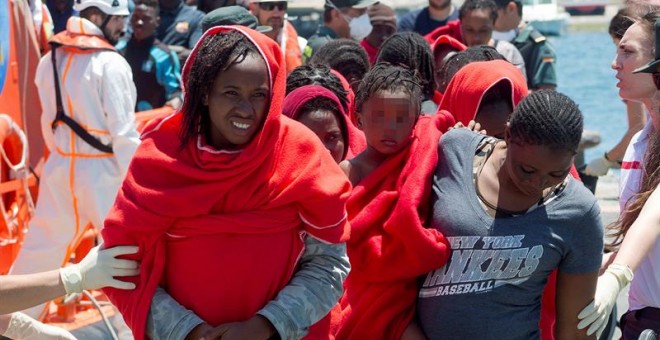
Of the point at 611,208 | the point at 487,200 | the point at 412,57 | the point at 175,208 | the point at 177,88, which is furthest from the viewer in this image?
the point at 611,208

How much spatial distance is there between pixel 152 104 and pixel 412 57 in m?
3.47

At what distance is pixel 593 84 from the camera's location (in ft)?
74.9

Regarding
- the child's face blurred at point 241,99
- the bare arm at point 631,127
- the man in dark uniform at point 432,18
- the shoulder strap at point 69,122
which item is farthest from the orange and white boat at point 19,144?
the child's face blurred at point 241,99

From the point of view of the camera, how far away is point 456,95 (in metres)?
3.83

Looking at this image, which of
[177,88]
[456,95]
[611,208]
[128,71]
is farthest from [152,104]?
[456,95]

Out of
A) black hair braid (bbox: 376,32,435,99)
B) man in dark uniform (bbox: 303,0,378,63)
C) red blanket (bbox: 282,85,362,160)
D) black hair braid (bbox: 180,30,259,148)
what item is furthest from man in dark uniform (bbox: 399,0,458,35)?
black hair braid (bbox: 180,30,259,148)

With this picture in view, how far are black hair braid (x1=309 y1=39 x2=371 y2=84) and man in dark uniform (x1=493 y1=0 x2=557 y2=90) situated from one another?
10.00 feet

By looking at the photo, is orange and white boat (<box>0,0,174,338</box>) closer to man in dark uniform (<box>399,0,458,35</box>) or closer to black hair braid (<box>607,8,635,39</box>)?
black hair braid (<box>607,8,635,39</box>)

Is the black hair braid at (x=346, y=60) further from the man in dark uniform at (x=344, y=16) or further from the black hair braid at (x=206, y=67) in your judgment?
the black hair braid at (x=206, y=67)

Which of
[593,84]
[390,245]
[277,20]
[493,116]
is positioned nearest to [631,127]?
[277,20]

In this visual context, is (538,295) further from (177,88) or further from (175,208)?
(177,88)

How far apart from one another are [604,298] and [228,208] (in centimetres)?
109

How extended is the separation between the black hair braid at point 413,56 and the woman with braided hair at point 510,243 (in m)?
1.77

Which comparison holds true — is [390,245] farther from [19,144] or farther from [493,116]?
[19,144]
